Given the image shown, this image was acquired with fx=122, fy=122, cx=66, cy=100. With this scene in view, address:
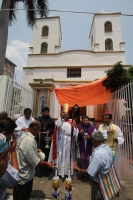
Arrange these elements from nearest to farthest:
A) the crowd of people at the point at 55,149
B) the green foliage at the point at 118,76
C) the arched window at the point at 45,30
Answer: the crowd of people at the point at 55,149, the green foliage at the point at 118,76, the arched window at the point at 45,30

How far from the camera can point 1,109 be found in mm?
3504

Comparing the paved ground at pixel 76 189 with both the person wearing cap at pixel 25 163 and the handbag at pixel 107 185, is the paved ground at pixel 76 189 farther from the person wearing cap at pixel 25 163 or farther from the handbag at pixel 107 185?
the handbag at pixel 107 185

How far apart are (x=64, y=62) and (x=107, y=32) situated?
19.3 feet

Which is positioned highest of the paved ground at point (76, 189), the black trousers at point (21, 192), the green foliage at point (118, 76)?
the green foliage at point (118, 76)

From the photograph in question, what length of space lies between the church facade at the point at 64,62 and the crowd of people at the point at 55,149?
16.9 feet

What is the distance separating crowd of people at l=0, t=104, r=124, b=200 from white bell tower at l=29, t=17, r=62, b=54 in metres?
10.4

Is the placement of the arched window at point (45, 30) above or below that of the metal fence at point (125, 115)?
above

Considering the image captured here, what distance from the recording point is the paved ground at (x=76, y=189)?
256 cm

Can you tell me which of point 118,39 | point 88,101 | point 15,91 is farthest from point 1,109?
point 118,39

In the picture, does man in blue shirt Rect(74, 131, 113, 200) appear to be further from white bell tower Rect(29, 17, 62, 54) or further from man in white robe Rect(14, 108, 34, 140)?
white bell tower Rect(29, 17, 62, 54)

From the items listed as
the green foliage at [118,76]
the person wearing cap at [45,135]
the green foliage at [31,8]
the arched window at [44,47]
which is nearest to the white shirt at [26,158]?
the person wearing cap at [45,135]

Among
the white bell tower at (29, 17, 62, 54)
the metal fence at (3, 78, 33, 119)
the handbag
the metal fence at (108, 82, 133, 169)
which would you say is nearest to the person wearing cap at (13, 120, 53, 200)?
the handbag

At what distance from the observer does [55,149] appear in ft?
11.8

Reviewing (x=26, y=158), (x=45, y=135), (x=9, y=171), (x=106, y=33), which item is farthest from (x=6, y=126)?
(x=106, y=33)
